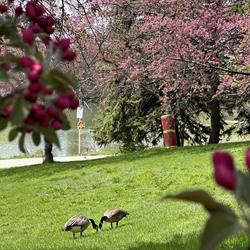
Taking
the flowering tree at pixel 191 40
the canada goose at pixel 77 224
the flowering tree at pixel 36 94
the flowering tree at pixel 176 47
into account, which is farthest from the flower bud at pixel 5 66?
the flowering tree at pixel 191 40

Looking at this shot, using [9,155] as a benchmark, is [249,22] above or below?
above

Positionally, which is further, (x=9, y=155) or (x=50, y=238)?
(x=9, y=155)

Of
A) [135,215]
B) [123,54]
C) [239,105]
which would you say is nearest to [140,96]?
[123,54]

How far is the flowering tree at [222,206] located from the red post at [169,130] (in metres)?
17.5

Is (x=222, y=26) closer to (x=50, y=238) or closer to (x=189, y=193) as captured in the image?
(x=50, y=238)

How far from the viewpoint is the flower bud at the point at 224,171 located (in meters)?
0.88

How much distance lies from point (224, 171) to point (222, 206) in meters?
0.11

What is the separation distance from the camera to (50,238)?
8070 mm

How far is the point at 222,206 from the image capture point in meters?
0.98

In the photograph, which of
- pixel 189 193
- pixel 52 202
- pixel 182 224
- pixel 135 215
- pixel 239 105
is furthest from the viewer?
pixel 239 105

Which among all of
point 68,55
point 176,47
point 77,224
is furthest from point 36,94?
point 176,47

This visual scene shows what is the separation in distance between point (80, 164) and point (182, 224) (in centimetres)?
885

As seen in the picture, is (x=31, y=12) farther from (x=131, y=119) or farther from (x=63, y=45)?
(x=131, y=119)

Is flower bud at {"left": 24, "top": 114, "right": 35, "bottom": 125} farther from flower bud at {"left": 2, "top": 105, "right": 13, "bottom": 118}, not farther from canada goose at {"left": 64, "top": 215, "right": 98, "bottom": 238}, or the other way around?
canada goose at {"left": 64, "top": 215, "right": 98, "bottom": 238}
